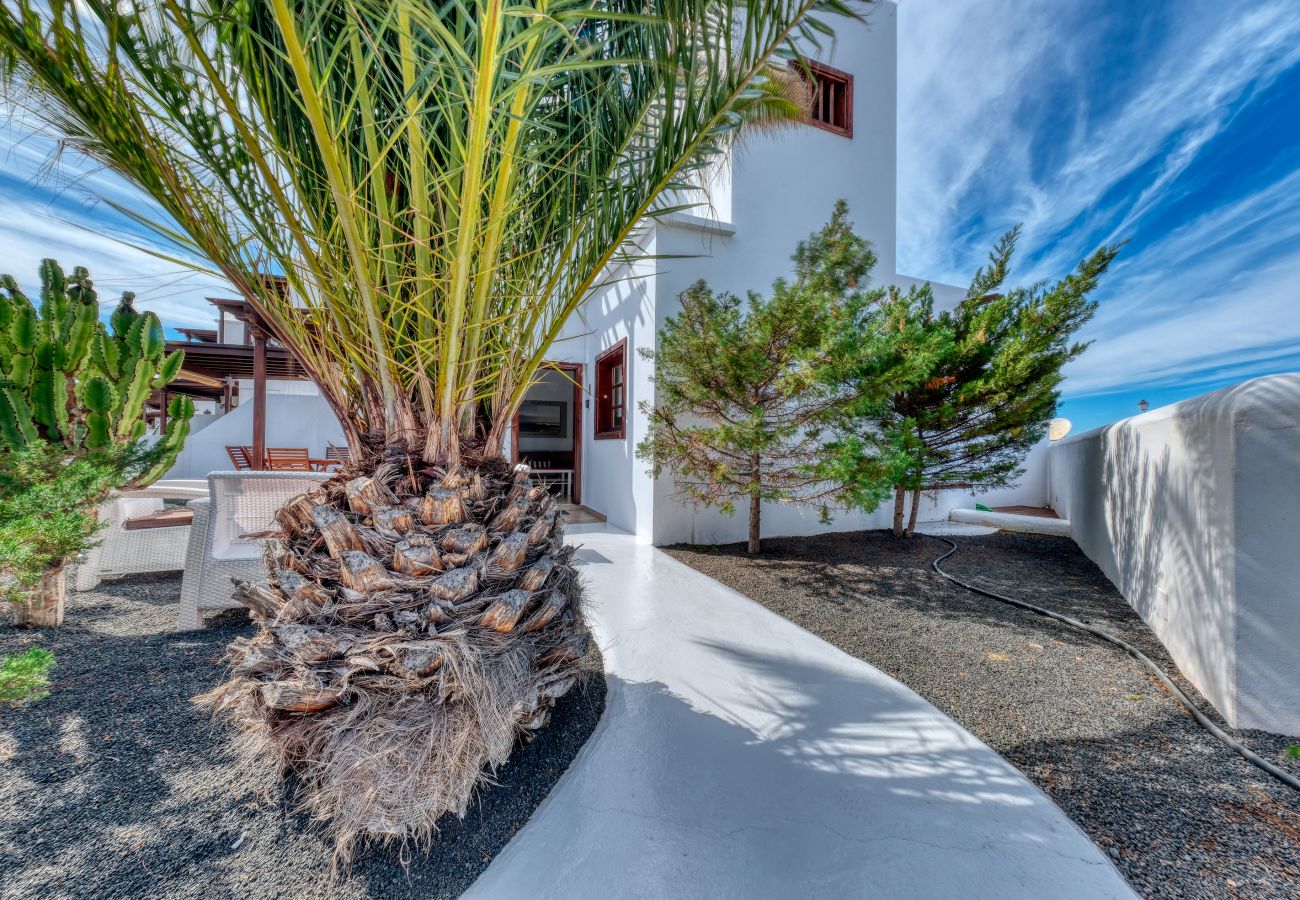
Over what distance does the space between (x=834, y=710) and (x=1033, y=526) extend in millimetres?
6663

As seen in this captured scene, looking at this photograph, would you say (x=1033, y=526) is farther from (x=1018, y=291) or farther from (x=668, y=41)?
(x=668, y=41)

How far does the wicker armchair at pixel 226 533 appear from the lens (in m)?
3.20

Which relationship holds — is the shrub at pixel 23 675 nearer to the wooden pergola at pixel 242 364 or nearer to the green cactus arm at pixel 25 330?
the green cactus arm at pixel 25 330

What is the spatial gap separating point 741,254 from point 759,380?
2.36 m

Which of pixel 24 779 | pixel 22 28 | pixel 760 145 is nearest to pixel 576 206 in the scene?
pixel 22 28

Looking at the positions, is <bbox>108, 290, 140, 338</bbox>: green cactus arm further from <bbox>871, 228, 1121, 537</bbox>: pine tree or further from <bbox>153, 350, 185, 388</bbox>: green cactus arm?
<bbox>871, 228, 1121, 537</bbox>: pine tree

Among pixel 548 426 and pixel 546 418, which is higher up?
pixel 546 418

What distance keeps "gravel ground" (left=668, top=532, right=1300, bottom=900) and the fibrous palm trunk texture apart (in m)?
2.11

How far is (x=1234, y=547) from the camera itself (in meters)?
2.28

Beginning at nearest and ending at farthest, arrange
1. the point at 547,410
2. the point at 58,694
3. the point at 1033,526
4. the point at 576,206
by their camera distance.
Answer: the point at 576,206, the point at 58,694, the point at 1033,526, the point at 547,410

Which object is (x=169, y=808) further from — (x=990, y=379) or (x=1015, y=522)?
(x=1015, y=522)

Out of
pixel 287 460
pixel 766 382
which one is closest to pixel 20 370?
pixel 766 382

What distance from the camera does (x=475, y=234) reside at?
1502 mm

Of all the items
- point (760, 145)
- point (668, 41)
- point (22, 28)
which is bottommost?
point (22, 28)
